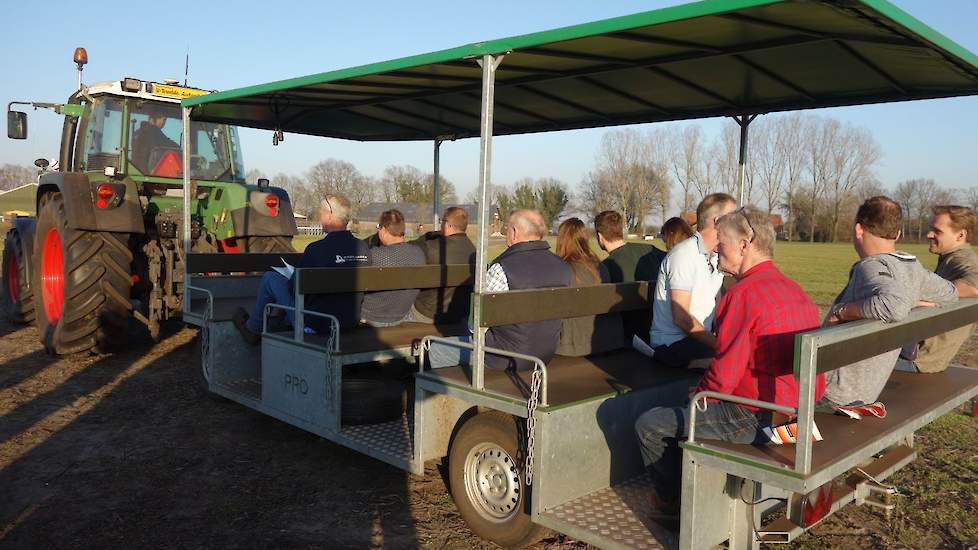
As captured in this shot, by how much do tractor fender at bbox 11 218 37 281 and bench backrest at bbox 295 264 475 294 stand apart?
19.5 ft

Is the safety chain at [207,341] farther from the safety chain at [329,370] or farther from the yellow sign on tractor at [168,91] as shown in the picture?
the yellow sign on tractor at [168,91]

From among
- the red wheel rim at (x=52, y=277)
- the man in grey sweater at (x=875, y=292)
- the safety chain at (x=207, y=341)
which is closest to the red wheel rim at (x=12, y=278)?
the red wheel rim at (x=52, y=277)

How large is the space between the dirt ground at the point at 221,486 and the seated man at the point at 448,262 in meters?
1.40

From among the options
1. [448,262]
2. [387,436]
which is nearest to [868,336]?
[387,436]

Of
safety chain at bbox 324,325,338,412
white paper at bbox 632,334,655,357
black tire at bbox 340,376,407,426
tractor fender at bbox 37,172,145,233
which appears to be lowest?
black tire at bbox 340,376,407,426

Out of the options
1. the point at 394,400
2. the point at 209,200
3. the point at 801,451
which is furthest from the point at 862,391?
the point at 209,200

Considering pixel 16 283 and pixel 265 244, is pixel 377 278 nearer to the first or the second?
pixel 265 244

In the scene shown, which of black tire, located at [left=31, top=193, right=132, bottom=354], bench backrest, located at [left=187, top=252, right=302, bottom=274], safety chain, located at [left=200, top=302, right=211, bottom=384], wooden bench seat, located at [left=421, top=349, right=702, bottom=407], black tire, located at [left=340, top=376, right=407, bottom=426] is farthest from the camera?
black tire, located at [left=31, top=193, right=132, bottom=354]

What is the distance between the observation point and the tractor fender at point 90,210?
743cm

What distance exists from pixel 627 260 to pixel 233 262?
3476mm

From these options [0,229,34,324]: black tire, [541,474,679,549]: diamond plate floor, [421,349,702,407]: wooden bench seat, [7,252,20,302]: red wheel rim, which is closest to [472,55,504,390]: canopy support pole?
[421,349,702,407]: wooden bench seat

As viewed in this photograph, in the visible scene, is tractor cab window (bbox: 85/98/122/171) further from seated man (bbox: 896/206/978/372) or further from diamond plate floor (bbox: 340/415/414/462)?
seated man (bbox: 896/206/978/372)

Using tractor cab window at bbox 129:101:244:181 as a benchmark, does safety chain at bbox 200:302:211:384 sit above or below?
below

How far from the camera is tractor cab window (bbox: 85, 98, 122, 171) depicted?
8539 millimetres
